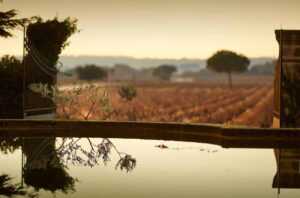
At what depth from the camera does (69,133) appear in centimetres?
1903

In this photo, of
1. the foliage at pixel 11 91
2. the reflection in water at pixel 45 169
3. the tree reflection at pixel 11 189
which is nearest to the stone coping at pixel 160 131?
the foliage at pixel 11 91

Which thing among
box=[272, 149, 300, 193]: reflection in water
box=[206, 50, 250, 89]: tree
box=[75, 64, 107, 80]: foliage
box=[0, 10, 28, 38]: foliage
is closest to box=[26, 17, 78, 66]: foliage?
box=[0, 10, 28, 38]: foliage

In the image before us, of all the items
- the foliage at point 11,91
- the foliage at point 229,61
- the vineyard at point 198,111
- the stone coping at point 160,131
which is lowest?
the vineyard at point 198,111

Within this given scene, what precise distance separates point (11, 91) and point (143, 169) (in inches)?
394

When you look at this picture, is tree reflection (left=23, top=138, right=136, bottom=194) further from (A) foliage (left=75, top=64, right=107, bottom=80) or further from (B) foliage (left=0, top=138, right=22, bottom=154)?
(A) foliage (left=75, top=64, right=107, bottom=80)

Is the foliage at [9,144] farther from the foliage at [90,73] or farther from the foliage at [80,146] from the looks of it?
the foliage at [90,73]

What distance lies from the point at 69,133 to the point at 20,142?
2.64 m

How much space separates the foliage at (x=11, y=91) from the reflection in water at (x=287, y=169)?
10.0 metres

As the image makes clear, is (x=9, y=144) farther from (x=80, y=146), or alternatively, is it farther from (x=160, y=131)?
(x=160, y=131)

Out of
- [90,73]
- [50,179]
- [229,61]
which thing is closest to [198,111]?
[50,179]

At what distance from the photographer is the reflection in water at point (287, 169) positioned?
1062 cm

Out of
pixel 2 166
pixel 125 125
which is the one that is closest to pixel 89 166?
pixel 2 166

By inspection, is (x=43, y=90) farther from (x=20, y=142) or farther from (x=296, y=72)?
(x=296, y=72)

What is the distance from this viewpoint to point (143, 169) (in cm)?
1223
